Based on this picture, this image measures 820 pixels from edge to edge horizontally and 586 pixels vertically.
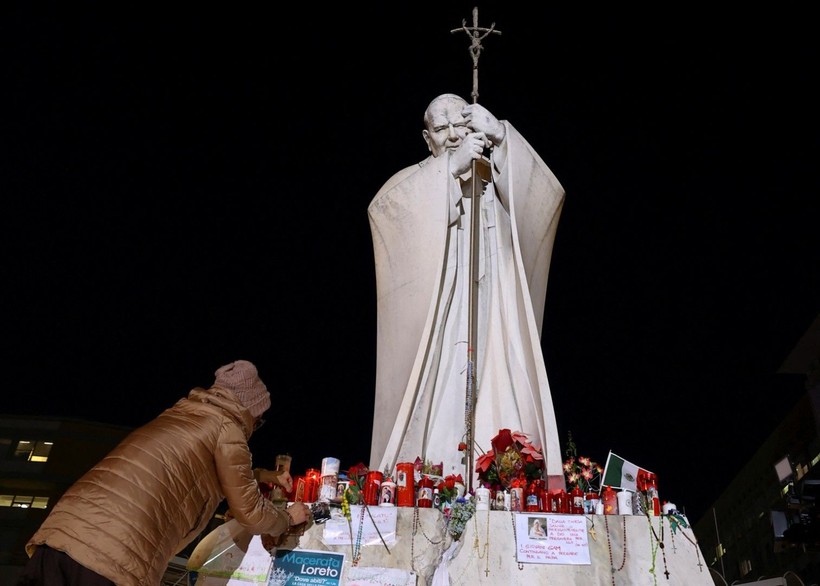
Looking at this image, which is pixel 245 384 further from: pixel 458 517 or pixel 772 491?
pixel 772 491

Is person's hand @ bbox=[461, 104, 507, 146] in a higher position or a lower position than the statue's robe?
higher

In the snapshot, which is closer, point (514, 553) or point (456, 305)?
point (514, 553)

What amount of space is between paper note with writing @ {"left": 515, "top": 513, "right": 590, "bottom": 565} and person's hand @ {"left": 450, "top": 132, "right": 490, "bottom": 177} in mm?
3877

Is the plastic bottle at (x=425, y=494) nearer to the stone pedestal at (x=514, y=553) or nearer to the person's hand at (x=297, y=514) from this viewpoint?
the stone pedestal at (x=514, y=553)

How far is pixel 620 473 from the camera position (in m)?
5.33

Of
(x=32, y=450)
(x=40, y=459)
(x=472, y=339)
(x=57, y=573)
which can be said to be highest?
(x=32, y=450)

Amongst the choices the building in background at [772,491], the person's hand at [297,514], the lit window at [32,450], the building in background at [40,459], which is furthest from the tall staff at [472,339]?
the lit window at [32,450]

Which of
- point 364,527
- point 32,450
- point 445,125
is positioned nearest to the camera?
point 364,527

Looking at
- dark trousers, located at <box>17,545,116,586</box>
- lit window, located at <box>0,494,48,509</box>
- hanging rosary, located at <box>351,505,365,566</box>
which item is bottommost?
dark trousers, located at <box>17,545,116,586</box>

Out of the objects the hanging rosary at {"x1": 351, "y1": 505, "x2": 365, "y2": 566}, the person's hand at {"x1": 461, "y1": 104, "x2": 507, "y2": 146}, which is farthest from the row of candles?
the person's hand at {"x1": 461, "y1": 104, "x2": 507, "y2": 146}

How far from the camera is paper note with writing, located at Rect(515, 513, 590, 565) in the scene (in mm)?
4359

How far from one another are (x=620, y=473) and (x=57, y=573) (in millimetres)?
3870

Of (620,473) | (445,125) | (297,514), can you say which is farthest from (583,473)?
(445,125)

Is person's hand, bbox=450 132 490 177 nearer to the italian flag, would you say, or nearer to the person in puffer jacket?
the italian flag
